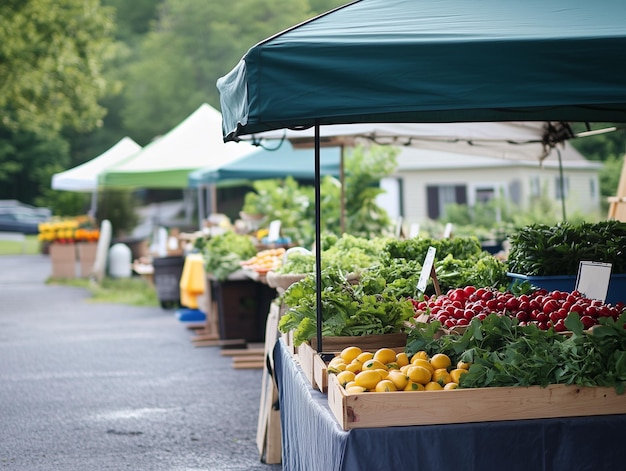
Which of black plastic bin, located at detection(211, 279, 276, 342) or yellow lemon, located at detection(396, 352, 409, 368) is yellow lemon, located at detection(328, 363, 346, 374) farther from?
black plastic bin, located at detection(211, 279, 276, 342)

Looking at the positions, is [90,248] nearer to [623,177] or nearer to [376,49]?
[623,177]

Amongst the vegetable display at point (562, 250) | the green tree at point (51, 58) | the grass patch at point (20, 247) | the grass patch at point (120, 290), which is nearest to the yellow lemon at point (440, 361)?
the vegetable display at point (562, 250)

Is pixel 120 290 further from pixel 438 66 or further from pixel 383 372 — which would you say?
pixel 438 66

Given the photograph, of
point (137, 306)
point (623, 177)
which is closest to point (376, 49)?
point (623, 177)

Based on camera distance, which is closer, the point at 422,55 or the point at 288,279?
the point at 422,55

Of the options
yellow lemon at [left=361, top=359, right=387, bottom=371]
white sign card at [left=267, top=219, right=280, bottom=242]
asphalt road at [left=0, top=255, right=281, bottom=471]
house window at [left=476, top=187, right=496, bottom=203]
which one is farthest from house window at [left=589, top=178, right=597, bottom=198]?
yellow lemon at [left=361, top=359, right=387, bottom=371]

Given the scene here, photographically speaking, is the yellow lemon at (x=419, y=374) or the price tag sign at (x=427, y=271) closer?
the yellow lemon at (x=419, y=374)

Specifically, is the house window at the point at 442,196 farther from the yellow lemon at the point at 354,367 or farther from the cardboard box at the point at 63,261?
the yellow lemon at the point at 354,367

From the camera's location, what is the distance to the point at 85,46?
26.6 m

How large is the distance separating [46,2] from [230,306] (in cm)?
1686

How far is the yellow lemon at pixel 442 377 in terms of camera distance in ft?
11.9

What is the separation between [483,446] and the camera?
340cm

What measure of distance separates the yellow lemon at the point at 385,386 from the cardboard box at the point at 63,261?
19281 millimetres

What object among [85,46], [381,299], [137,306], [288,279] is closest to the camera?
[381,299]
